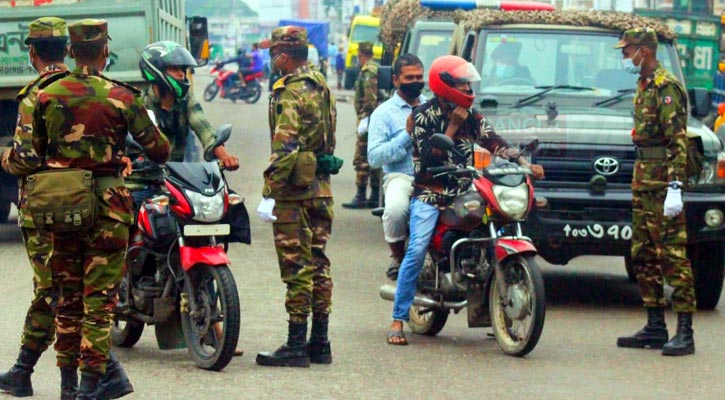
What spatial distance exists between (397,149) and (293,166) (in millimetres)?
1353

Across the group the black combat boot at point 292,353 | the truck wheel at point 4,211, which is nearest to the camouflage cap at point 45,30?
the black combat boot at point 292,353

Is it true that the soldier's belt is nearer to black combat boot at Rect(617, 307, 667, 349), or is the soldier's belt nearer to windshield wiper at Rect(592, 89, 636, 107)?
black combat boot at Rect(617, 307, 667, 349)

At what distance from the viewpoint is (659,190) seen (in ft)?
29.6

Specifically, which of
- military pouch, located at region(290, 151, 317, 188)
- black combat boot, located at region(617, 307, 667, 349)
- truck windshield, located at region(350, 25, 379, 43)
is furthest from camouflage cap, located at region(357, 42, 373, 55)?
truck windshield, located at region(350, 25, 379, 43)

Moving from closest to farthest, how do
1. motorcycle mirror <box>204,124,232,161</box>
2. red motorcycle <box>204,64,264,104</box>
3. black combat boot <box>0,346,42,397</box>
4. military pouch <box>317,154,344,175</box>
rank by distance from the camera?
black combat boot <box>0,346,42,397</box> → motorcycle mirror <box>204,124,232,161</box> → military pouch <box>317,154,344,175</box> → red motorcycle <box>204,64,264,104</box>

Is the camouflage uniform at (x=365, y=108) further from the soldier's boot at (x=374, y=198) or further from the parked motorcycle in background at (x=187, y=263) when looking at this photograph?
the parked motorcycle in background at (x=187, y=263)

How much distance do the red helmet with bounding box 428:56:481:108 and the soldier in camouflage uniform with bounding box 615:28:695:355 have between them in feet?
3.21

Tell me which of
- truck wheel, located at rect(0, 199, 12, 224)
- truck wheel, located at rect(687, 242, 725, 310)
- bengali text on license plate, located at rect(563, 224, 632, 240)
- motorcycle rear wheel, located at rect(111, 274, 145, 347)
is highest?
bengali text on license plate, located at rect(563, 224, 632, 240)

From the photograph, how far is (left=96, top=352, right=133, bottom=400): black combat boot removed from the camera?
7027 millimetres

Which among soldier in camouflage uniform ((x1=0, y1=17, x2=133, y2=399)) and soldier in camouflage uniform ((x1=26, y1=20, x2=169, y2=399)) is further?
soldier in camouflage uniform ((x1=0, y1=17, x2=133, y2=399))

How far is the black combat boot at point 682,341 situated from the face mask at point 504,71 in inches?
127

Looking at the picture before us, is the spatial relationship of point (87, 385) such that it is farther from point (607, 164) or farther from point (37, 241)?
point (607, 164)

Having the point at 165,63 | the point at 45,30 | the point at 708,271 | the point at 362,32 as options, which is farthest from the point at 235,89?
the point at 45,30

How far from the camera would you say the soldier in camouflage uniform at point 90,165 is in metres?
6.52
